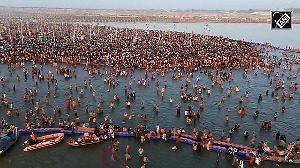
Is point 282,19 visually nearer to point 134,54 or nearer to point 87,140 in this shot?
point 87,140

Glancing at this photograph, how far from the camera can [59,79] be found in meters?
49.0

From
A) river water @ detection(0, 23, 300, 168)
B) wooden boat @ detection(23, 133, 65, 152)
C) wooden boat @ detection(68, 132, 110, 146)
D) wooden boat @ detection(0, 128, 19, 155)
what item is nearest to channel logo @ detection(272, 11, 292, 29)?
river water @ detection(0, 23, 300, 168)

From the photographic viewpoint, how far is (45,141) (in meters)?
28.6

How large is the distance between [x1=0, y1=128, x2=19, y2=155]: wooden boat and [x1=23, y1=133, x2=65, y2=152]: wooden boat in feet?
4.30

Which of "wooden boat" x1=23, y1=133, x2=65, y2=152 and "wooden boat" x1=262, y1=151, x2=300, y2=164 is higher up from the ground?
"wooden boat" x1=23, y1=133, x2=65, y2=152

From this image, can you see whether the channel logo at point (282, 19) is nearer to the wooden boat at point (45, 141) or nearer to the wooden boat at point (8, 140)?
the wooden boat at point (45, 141)

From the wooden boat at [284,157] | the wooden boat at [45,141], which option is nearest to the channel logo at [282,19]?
the wooden boat at [284,157]

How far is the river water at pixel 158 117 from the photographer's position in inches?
1033

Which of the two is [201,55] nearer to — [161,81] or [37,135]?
[161,81]

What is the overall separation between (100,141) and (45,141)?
5.12 meters

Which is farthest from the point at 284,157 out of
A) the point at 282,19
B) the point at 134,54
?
the point at 134,54

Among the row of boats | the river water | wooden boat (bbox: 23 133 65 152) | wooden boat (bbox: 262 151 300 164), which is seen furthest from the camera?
wooden boat (bbox: 23 133 65 152)

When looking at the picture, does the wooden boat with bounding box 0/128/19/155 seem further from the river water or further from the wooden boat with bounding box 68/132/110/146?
the wooden boat with bounding box 68/132/110/146

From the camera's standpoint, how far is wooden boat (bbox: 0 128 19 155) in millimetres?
26875
